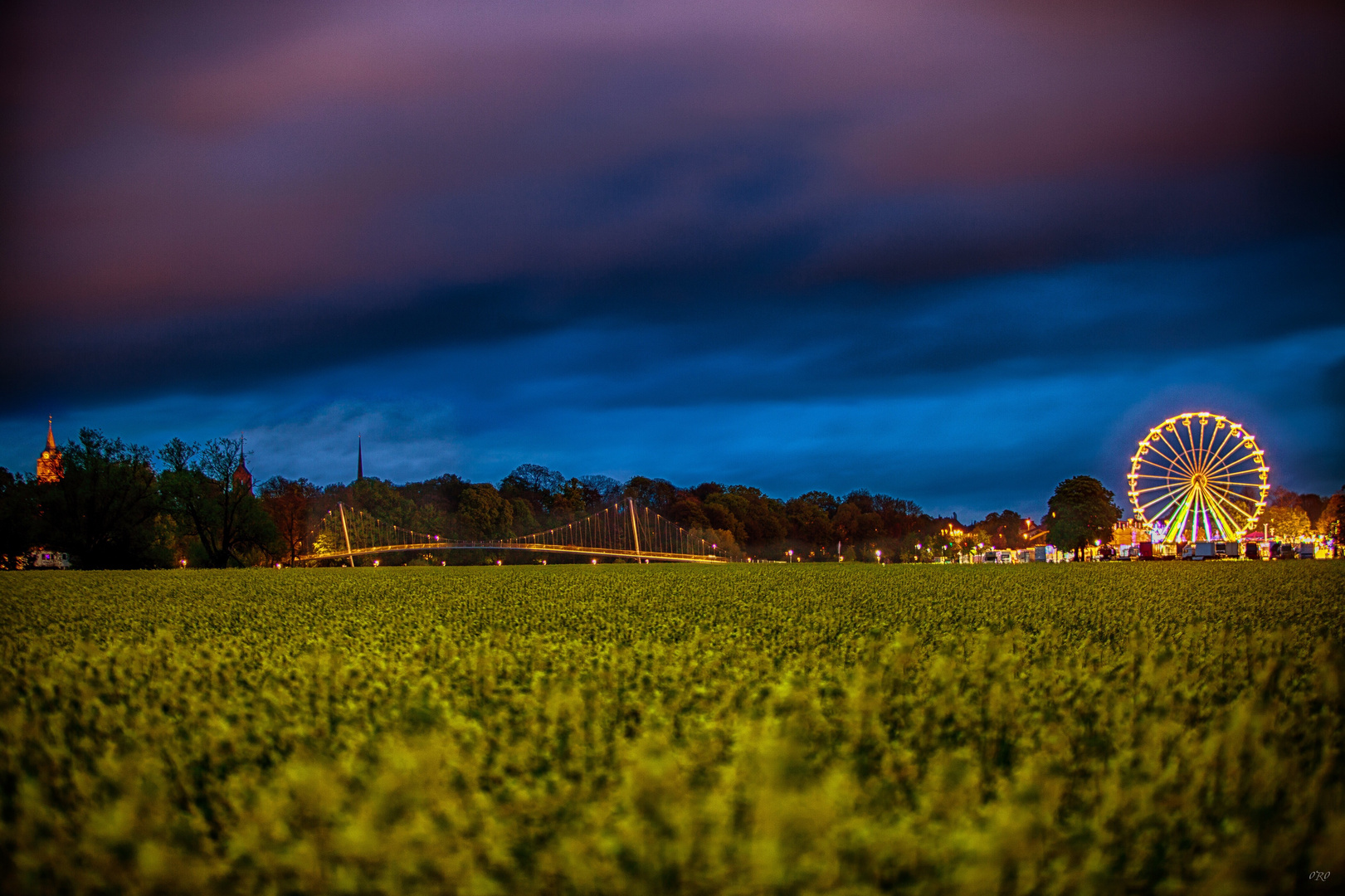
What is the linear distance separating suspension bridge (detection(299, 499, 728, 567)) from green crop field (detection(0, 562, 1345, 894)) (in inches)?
3235

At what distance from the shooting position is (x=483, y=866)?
4504 mm

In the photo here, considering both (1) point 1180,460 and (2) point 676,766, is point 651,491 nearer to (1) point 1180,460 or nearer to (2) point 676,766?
(1) point 1180,460

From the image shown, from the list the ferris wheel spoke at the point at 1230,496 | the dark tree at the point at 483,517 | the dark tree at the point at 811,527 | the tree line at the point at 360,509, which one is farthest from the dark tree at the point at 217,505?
the dark tree at the point at 811,527

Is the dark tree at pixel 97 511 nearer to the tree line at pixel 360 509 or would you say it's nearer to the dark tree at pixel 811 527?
the tree line at pixel 360 509

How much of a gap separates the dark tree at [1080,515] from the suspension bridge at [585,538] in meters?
38.1

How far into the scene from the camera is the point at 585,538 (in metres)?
114

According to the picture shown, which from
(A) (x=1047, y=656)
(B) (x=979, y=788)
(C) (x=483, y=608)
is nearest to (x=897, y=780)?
(B) (x=979, y=788)

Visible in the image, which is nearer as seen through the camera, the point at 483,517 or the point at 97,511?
the point at 97,511

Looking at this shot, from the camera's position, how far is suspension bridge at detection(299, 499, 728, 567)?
3831 inches

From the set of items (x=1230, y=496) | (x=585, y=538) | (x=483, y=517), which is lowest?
(x=585, y=538)

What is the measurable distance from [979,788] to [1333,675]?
4.43 metres

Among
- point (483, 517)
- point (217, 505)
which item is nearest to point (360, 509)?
point (483, 517)

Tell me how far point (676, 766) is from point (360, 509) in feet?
420

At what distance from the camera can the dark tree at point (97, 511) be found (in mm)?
65438
